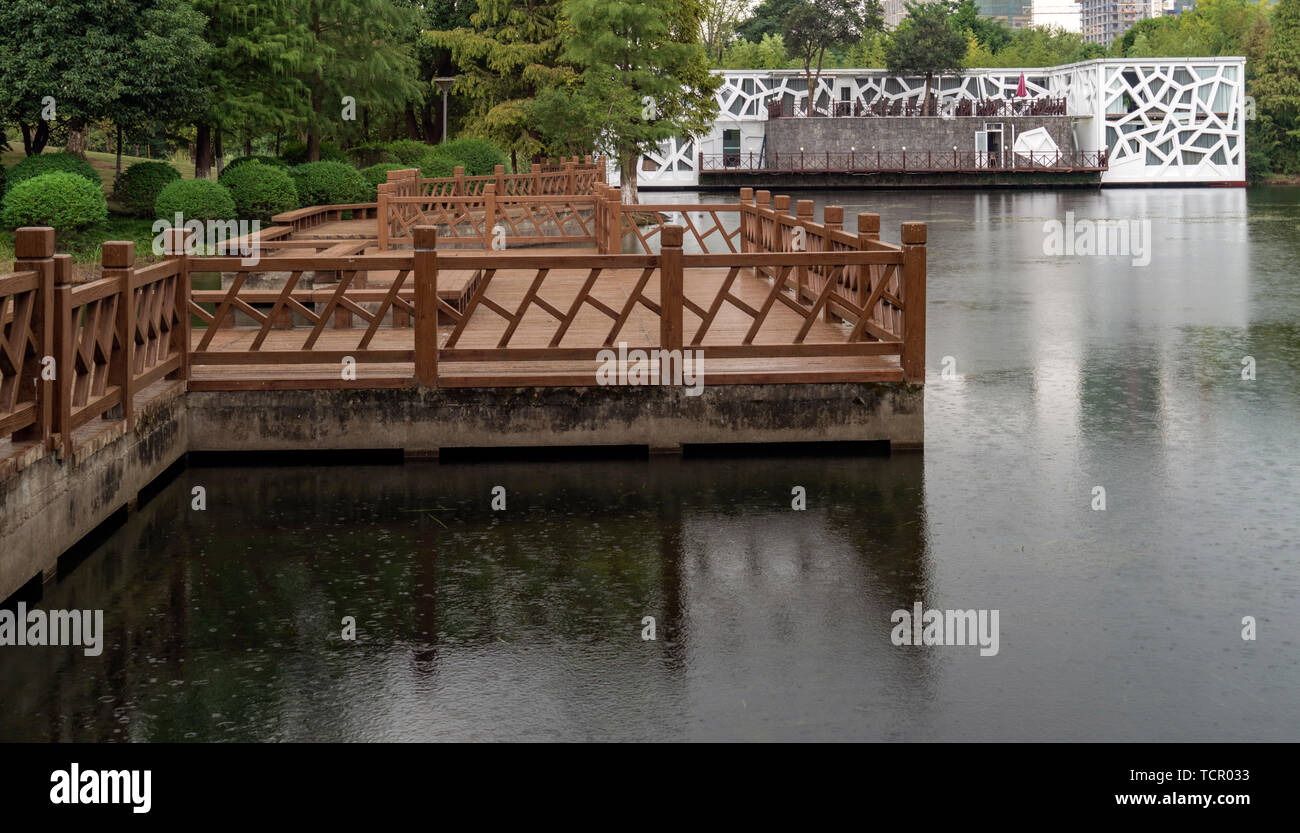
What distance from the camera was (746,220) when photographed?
20.9 metres

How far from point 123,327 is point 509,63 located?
135ft

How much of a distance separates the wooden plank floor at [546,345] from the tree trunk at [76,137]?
2020cm

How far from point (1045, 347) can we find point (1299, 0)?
78.3 meters

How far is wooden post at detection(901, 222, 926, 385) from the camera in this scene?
11375 mm

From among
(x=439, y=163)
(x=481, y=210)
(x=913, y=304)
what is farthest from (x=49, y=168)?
(x=913, y=304)

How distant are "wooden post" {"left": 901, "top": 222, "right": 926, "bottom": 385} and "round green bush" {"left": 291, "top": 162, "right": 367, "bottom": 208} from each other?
2597 cm

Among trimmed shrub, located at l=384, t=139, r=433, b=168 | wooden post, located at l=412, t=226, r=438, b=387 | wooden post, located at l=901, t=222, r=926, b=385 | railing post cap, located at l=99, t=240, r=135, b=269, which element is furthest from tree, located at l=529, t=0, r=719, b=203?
railing post cap, located at l=99, t=240, r=135, b=269

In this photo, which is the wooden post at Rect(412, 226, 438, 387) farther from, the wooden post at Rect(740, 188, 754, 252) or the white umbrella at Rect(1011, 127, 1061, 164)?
the white umbrella at Rect(1011, 127, 1061, 164)

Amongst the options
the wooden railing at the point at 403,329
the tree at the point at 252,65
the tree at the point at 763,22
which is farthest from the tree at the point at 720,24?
the wooden railing at the point at 403,329

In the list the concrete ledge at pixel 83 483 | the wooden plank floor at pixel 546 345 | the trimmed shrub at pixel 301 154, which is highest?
the trimmed shrub at pixel 301 154

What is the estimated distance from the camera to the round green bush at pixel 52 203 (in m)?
28.9

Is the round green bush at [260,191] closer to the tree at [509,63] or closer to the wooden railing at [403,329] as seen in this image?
the tree at [509,63]

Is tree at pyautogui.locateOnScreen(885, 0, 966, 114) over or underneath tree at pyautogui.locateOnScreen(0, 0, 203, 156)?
over

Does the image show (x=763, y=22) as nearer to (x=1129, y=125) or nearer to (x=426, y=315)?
(x=1129, y=125)
